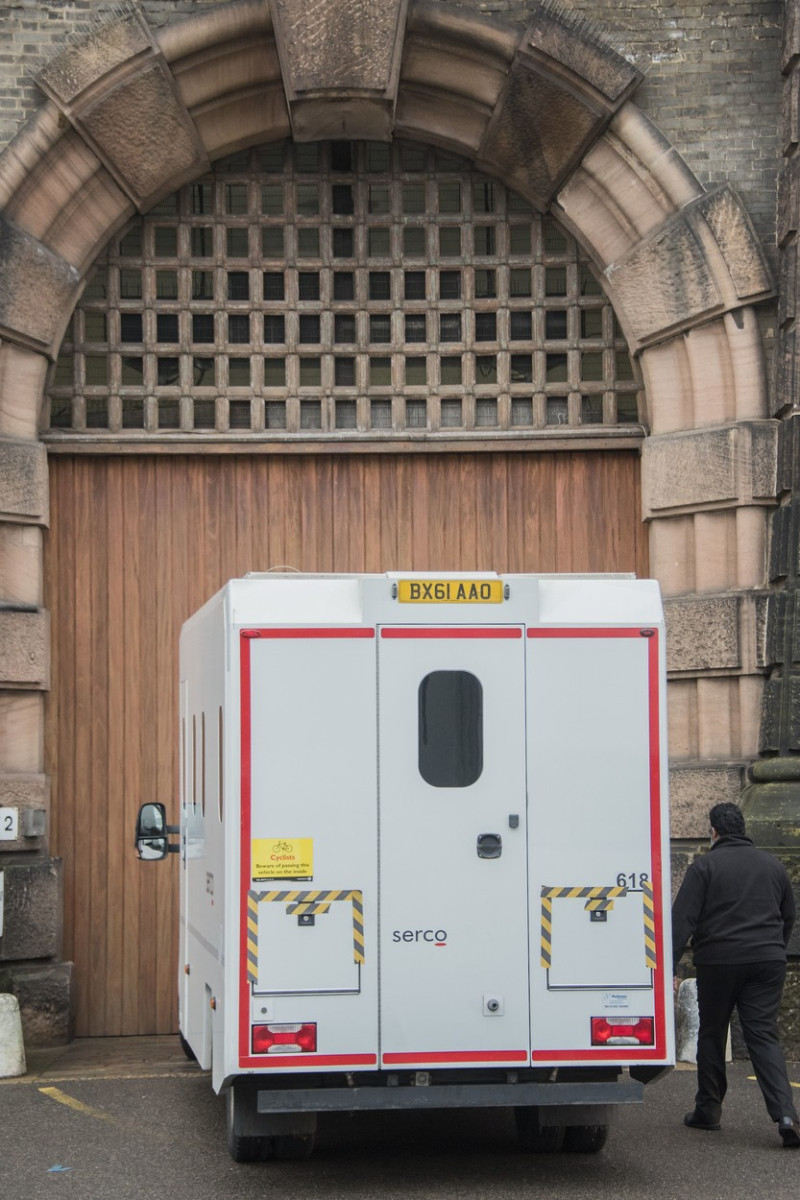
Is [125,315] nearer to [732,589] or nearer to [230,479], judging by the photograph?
[230,479]

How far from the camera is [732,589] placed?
1176 cm

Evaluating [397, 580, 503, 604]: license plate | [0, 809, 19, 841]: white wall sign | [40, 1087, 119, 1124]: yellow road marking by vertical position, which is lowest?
[40, 1087, 119, 1124]: yellow road marking

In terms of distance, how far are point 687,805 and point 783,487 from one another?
2232mm

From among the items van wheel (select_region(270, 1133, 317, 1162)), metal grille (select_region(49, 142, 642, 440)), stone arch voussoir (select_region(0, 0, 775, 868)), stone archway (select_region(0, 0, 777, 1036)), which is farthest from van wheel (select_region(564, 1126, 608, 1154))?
metal grille (select_region(49, 142, 642, 440))

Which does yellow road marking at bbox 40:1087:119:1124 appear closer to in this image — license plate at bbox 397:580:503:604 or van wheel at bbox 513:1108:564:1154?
van wheel at bbox 513:1108:564:1154

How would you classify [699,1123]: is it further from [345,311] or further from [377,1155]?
[345,311]

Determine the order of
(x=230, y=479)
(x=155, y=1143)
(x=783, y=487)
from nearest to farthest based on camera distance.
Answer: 1. (x=155, y=1143)
2. (x=783, y=487)
3. (x=230, y=479)

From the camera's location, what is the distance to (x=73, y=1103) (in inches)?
370

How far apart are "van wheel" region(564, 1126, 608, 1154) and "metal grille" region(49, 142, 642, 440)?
574cm

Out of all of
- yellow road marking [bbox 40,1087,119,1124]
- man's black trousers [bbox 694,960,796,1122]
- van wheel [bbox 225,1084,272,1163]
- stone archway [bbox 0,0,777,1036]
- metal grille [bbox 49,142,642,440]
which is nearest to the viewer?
van wheel [bbox 225,1084,272,1163]

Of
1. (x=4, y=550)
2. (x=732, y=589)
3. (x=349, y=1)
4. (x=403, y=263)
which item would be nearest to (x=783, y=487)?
(x=732, y=589)

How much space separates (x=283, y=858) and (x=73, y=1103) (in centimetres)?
320

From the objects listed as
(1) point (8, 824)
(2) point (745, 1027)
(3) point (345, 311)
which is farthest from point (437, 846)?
(3) point (345, 311)

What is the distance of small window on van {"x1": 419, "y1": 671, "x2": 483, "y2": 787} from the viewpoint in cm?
719
